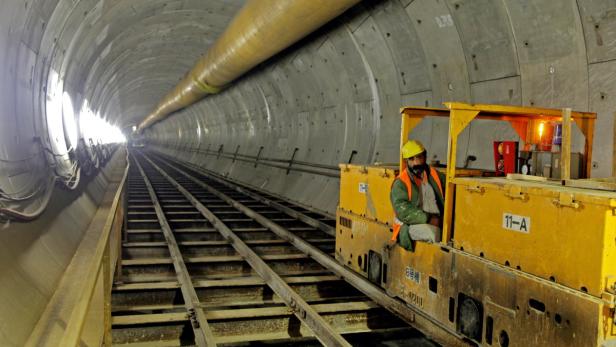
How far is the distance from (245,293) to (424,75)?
4.29m

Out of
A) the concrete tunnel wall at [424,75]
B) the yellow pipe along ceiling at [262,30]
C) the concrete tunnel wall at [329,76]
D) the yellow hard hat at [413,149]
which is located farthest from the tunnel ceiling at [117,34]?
the yellow hard hat at [413,149]

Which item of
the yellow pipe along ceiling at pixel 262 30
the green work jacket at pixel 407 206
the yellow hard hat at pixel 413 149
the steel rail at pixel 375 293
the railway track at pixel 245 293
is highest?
the yellow pipe along ceiling at pixel 262 30

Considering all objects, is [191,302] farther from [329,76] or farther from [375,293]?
[329,76]

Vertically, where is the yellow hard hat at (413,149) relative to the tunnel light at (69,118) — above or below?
below

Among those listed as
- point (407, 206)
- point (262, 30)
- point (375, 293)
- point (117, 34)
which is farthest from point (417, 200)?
point (117, 34)

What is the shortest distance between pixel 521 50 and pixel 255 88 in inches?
481

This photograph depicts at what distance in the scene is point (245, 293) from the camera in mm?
6406

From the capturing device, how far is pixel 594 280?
340 cm

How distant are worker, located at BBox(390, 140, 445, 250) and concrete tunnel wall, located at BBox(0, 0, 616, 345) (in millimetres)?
1608

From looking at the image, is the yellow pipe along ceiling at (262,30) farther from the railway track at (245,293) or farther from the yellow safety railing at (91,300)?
the yellow safety railing at (91,300)

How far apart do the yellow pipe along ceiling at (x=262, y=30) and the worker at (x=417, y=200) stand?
286cm

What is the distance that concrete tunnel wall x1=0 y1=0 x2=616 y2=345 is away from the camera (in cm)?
563

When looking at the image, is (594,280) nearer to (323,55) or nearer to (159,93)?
(323,55)

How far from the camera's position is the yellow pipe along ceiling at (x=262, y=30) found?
788cm
